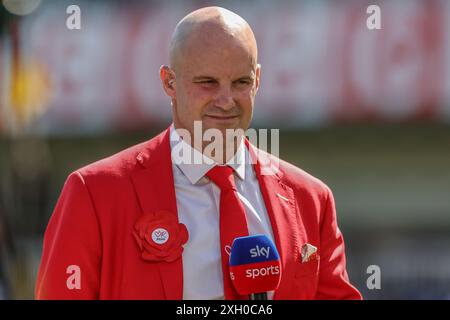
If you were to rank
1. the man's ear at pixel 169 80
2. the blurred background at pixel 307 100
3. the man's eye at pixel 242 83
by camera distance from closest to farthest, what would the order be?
the man's eye at pixel 242 83
the man's ear at pixel 169 80
the blurred background at pixel 307 100

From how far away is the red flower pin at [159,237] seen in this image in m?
2.17

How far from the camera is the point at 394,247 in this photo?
280 inches

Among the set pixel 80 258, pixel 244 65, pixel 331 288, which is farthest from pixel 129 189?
pixel 331 288

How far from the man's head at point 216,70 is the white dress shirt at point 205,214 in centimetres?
13

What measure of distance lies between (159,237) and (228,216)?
20 centimetres

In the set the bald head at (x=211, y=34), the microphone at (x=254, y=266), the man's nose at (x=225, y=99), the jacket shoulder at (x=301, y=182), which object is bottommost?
the microphone at (x=254, y=266)

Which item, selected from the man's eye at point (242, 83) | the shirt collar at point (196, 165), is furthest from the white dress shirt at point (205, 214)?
the man's eye at point (242, 83)

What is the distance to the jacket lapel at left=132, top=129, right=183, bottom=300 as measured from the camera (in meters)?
Result: 2.16

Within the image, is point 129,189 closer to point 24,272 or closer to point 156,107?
point 24,272

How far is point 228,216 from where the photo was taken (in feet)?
7.40

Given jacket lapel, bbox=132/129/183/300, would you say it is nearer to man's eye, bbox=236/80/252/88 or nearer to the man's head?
the man's head

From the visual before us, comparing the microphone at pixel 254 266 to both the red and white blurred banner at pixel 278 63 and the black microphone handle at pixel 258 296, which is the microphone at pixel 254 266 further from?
the red and white blurred banner at pixel 278 63

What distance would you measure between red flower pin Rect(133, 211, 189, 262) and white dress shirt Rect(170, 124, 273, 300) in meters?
0.03

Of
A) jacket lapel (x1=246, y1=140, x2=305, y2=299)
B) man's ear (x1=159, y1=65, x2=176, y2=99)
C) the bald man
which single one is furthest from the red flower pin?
man's ear (x1=159, y1=65, x2=176, y2=99)
